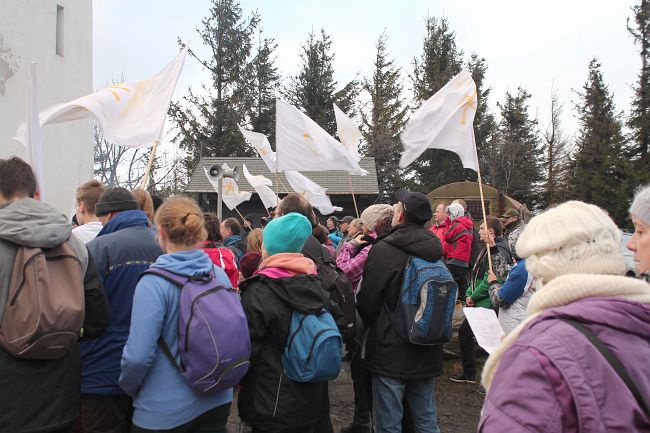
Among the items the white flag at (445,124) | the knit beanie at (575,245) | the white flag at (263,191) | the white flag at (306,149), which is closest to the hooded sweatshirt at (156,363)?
the knit beanie at (575,245)

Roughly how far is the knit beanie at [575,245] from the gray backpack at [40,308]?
2185mm

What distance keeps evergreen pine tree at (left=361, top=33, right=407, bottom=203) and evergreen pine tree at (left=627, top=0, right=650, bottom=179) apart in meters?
13.3

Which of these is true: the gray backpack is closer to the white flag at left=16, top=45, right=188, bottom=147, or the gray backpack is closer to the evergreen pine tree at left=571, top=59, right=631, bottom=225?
the white flag at left=16, top=45, right=188, bottom=147

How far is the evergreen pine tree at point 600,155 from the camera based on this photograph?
2829 centimetres

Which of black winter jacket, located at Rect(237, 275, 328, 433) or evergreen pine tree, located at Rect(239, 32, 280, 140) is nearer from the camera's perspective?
black winter jacket, located at Rect(237, 275, 328, 433)

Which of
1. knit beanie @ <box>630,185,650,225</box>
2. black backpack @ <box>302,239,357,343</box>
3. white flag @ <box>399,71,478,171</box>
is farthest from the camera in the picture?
white flag @ <box>399,71,478,171</box>

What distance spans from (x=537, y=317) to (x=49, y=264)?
2325 millimetres

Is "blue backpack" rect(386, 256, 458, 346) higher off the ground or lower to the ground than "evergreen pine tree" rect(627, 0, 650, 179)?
lower

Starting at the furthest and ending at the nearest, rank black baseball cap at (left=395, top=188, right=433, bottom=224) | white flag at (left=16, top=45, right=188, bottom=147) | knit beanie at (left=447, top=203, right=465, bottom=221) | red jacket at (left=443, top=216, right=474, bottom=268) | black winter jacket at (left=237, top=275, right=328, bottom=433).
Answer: knit beanie at (left=447, top=203, right=465, bottom=221), red jacket at (left=443, top=216, right=474, bottom=268), white flag at (left=16, top=45, right=188, bottom=147), black baseball cap at (left=395, top=188, right=433, bottom=224), black winter jacket at (left=237, top=275, right=328, bottom=433)

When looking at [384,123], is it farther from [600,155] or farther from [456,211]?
[456,211]

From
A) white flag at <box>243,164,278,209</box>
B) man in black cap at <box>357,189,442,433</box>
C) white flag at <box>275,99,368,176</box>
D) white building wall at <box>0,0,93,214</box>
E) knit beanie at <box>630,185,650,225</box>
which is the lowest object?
man in black cap at <box>357,189,442,433</box>

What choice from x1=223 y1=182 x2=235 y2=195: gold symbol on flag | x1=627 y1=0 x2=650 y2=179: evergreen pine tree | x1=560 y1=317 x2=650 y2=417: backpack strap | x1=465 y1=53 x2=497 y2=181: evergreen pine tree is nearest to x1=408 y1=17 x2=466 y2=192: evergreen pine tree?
x1=465 y1=53 x2=497 y2=181: evergreen pine tree

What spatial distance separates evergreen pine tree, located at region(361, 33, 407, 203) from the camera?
120 ft

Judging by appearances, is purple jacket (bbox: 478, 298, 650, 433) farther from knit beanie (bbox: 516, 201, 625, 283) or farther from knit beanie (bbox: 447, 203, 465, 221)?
knit beanie (bbox: 447, 203, 465, 221)
